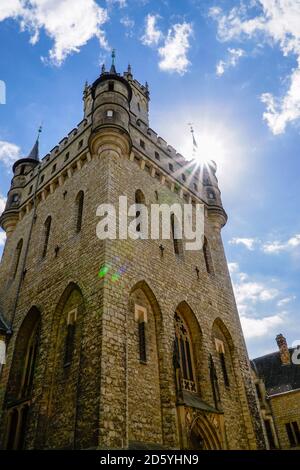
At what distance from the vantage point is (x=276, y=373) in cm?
2742

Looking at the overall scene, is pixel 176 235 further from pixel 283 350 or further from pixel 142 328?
pixel 283 350

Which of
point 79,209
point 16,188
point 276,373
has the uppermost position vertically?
point 16,188

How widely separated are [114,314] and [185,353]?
4.05 meters

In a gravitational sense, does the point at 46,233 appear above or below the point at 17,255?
below

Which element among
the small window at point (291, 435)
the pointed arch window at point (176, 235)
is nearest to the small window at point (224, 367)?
the pointed arch window at point (176, 235)

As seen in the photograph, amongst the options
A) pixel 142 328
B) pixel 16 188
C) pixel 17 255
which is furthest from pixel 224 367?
pixel 16 188

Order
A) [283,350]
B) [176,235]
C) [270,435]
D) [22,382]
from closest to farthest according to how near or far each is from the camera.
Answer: [22,382] < [176,235] < [270,435] < [283,350]

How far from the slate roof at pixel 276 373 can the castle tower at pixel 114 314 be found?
13.3 m

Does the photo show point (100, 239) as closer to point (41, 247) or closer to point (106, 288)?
point (106, 288)

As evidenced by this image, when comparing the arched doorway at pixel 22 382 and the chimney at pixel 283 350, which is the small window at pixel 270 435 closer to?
the chimney at pixel 283 350

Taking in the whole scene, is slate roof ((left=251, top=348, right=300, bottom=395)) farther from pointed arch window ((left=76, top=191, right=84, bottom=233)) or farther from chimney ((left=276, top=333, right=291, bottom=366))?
pointed arch window ((left=76, top=191, right=84, bottom=233))

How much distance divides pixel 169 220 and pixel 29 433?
8.88 metres

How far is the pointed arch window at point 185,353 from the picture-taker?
11.8 meters

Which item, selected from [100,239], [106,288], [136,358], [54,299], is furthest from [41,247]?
[136,358]
